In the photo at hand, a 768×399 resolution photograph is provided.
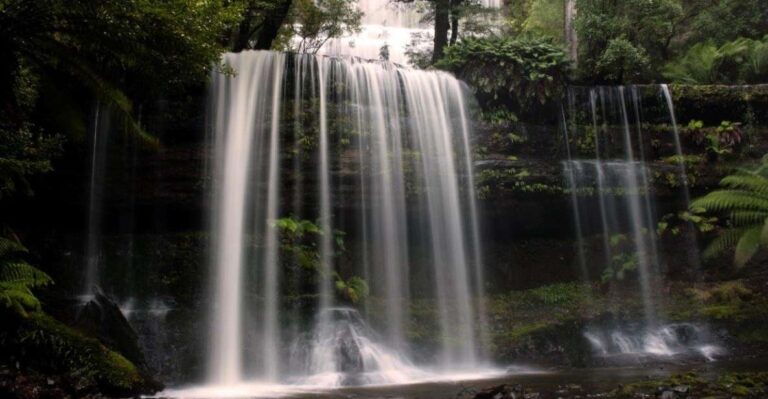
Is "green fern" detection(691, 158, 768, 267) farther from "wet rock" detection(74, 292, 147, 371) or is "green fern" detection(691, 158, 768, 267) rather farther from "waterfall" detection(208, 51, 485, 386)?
"wet rock" detection(74, 292, 147, 371)

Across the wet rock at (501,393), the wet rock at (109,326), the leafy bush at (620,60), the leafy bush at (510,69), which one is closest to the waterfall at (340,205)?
the leafy bush at (510,69)

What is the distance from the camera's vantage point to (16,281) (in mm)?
6695

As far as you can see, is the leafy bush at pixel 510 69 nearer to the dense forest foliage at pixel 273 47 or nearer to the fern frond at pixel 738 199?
the dense forest foliage at pixel 273 47

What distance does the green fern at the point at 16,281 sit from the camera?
6277 mm

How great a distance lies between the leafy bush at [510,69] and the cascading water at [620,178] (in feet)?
2.80

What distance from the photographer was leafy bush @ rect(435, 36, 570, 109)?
536 inches

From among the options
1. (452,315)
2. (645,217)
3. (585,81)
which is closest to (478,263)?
(452,315)

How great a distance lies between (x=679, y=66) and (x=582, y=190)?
15.8 ft

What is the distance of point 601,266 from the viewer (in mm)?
13547

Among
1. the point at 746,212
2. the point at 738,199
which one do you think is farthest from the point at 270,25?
the point at 746,212

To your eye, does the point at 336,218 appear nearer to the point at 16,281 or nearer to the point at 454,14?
the point at 16,281

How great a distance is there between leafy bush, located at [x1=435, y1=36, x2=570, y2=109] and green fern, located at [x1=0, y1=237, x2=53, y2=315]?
387 inches

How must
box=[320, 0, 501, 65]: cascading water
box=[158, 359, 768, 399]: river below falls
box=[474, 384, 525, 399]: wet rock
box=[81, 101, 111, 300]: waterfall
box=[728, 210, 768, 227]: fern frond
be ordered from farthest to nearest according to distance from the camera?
box=[320, 0, 501, 65]: cascading water < box=[81, 101, 111, 300]: waterfall < box=[728, 210, 768, 227]: fern frond < box=[158, 359, 768, 399]: river below falls < box=[474, 384, 525, 399]: wet rock

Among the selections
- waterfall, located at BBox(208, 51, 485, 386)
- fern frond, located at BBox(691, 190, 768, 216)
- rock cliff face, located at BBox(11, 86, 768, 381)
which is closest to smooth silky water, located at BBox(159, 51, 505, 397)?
waterfall, located at BBox(208, 51, 485, 386)
